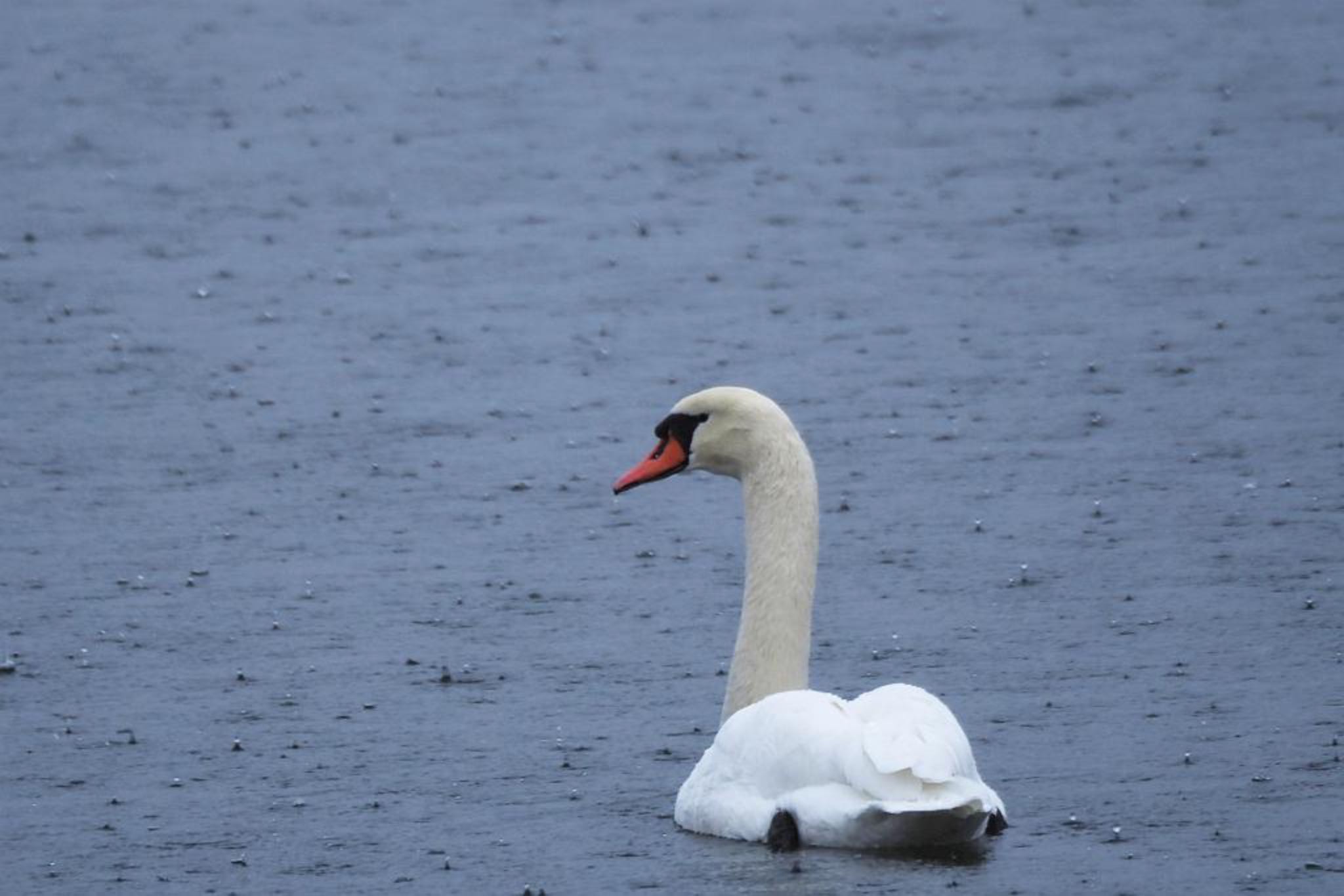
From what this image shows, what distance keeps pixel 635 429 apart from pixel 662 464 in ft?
13.6

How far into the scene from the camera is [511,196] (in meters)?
18.3

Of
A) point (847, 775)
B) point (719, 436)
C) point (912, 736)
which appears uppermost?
point (719, 436)

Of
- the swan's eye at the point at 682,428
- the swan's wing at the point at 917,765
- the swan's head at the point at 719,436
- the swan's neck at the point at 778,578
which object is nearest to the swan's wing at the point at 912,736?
the swan's wing at the point at 917,765

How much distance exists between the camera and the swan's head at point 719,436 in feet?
28.7

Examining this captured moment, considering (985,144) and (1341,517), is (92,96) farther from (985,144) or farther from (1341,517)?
(1341,517)

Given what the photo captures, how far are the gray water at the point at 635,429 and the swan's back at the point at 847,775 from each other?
11 centimetres

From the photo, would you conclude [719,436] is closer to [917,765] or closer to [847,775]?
[847,775]

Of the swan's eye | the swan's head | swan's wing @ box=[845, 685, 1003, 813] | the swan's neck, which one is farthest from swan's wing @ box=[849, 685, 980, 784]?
the swan's eye

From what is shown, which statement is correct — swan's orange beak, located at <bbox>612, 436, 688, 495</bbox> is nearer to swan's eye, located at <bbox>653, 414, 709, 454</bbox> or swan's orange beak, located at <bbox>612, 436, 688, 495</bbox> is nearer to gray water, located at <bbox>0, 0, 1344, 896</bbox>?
swan's eye, located at <bbox>653, 414, 709, 454</bbox>

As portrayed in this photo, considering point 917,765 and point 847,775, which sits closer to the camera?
point 917,765

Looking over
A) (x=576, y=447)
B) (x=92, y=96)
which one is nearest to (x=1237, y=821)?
(x=576, y=447)

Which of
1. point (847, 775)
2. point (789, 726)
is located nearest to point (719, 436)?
point (789, 726)

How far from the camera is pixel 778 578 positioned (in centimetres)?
860

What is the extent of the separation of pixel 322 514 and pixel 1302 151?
8.40m
